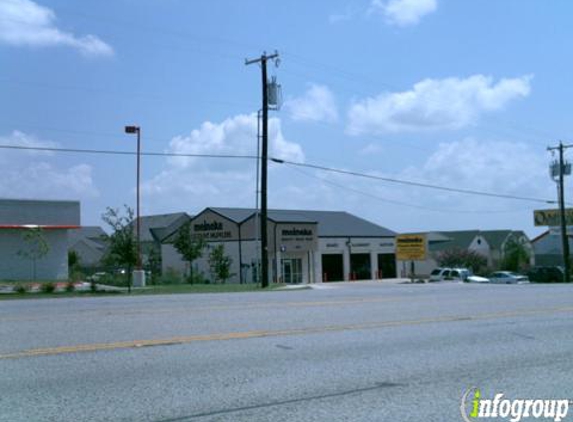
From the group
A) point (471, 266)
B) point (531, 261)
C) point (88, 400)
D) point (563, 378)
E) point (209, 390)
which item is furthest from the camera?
point (531, 261)

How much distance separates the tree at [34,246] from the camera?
1821 inches

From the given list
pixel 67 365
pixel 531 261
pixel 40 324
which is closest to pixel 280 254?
pixel 531 261

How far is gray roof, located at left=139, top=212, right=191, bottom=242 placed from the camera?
8381cm

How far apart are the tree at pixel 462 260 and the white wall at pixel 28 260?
4606 centimetres

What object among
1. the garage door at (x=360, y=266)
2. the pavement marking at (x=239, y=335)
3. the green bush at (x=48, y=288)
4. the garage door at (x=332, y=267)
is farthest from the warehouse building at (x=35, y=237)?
the pavement marking at (x=239, y=335)

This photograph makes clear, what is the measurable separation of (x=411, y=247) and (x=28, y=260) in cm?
3194

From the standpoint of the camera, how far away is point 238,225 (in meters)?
65.1

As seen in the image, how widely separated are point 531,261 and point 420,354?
8326cm

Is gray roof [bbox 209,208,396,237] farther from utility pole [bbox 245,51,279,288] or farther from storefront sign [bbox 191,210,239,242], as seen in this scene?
utility pole [bbox 245,51,279,288]

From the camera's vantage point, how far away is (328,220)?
7362 cm

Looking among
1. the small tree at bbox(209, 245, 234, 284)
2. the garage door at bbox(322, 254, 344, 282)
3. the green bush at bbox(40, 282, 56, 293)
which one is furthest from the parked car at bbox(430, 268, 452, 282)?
the green bush at bbox(40, 282, 56, 293)

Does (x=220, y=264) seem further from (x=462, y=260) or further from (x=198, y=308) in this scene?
(x=462, y=260)

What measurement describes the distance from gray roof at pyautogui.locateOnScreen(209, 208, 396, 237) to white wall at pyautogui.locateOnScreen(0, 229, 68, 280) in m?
18.0

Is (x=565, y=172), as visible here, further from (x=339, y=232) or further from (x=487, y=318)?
(x=487, y=318)
